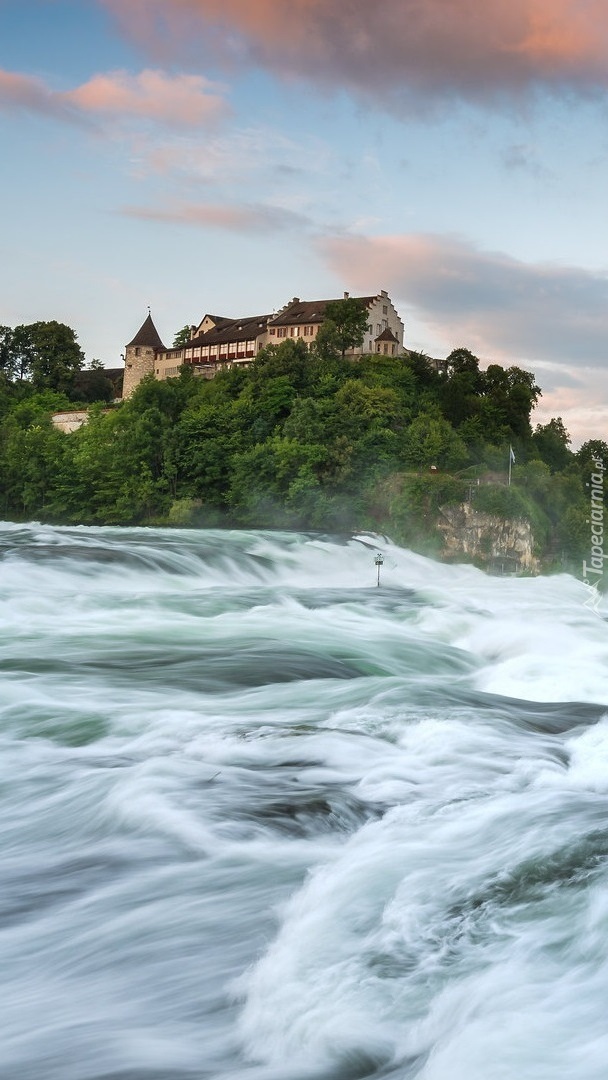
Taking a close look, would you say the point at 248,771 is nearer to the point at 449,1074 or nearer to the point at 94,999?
the point at 94,999

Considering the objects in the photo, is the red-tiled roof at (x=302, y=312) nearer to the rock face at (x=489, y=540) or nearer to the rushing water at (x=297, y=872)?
the rock face at (x=489, y=540)

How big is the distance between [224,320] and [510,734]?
85499mm

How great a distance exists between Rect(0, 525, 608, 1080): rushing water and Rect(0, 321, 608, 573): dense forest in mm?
41249

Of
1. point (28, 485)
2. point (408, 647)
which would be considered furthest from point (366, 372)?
point (408, 647)

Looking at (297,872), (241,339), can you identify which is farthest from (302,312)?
(297,872)

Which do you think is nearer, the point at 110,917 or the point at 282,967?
the point at 282,967

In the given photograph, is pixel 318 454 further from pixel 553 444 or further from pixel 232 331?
pixel 232 331

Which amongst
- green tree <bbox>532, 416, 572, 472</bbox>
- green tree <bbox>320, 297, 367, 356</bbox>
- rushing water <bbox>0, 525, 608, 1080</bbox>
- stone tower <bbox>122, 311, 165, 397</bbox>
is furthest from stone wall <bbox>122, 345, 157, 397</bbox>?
rushing water <bbox>0, 525, 608, 1080</bbox>

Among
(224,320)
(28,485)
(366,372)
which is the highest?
(224,320)

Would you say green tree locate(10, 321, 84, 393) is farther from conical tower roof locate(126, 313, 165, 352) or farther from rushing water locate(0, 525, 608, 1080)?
rushing water locate(0, 525, 608, 1080)

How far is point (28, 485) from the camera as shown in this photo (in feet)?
234

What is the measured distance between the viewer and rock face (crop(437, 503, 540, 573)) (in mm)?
53094

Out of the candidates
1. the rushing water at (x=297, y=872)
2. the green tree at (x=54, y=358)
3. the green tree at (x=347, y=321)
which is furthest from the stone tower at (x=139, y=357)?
the rushing water at (x=297, y=872)

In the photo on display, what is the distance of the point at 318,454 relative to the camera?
59.7 m
